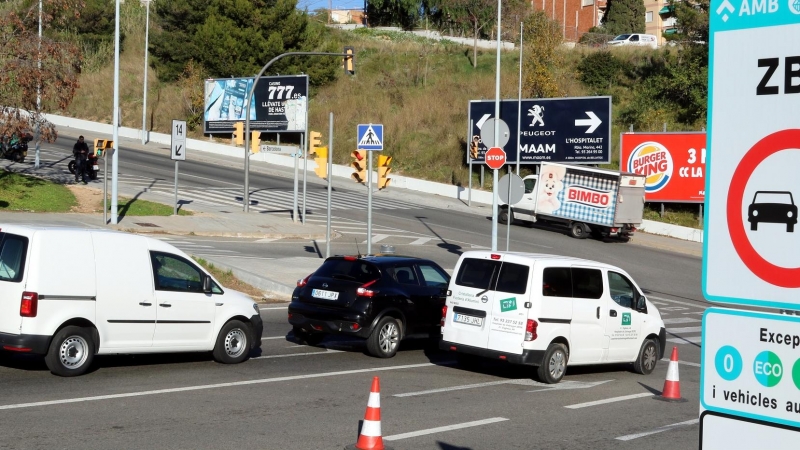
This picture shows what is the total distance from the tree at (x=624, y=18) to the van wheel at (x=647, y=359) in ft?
270

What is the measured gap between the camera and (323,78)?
234 ft

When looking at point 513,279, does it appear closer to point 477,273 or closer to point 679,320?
point 477,273

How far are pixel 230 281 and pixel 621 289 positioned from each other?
36.9 ft

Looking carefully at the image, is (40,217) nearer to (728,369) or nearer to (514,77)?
(728,369)

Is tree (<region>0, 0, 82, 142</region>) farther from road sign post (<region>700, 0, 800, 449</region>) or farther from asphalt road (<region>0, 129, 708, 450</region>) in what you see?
road sign post (<region>700, 0, 800, 449</region>)

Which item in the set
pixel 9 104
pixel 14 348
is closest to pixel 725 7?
pixel 14 348

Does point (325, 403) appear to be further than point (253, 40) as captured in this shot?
No

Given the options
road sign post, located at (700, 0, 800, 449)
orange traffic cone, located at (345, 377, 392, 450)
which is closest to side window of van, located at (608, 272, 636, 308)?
orange traffic cone, located at (345, 377, 392, 450)

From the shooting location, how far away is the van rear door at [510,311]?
44.9 ft

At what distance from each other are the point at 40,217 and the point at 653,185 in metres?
30.0

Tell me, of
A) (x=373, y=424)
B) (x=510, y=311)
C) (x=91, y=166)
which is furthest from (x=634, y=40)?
(x=373, y=424)

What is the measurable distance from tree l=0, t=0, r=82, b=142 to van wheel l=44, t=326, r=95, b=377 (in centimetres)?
2171

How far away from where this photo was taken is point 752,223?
263cm

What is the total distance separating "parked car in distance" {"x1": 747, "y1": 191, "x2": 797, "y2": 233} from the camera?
2539 mm
